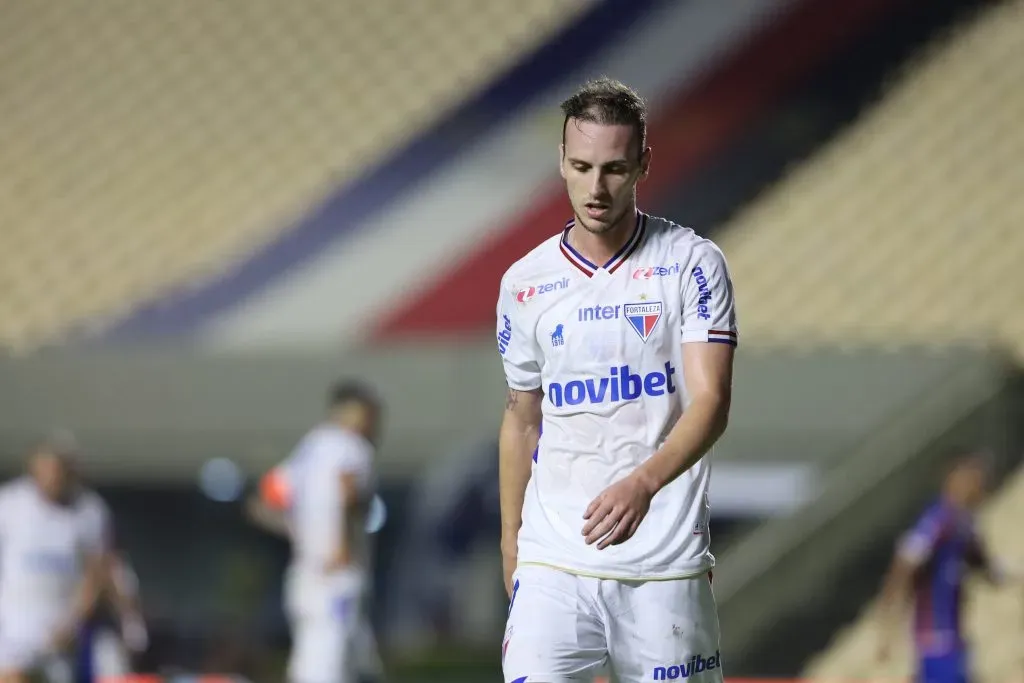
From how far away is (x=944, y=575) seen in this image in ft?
27.3

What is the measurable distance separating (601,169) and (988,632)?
26.6 ft

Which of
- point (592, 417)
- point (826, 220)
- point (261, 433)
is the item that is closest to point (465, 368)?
point (261, 433)

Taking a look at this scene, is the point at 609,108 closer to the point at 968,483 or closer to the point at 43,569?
the point at 968,483

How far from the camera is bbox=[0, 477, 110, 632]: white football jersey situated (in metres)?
8.30

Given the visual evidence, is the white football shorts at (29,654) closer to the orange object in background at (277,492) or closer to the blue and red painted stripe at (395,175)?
the orange object in background at (277,492)

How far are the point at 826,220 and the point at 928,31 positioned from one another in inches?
108

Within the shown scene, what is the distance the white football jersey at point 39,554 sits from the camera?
27.2 ft

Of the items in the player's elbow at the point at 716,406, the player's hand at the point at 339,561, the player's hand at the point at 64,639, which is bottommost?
the player's hand at the point at 64,639

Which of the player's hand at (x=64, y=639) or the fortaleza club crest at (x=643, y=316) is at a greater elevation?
the fortaleza club crest at (x=643, y=316)

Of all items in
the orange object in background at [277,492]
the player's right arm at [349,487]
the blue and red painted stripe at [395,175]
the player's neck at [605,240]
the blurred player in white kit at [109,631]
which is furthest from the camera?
the blue and red painted stripe at [395,175]

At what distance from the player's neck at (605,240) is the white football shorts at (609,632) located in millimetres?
709

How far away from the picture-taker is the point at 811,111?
49.3 feet

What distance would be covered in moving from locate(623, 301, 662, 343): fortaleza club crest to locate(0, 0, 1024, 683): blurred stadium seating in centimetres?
657

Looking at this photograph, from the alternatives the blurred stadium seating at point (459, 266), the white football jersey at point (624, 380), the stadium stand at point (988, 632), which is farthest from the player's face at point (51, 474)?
the white football jersey at point (624, 380)
